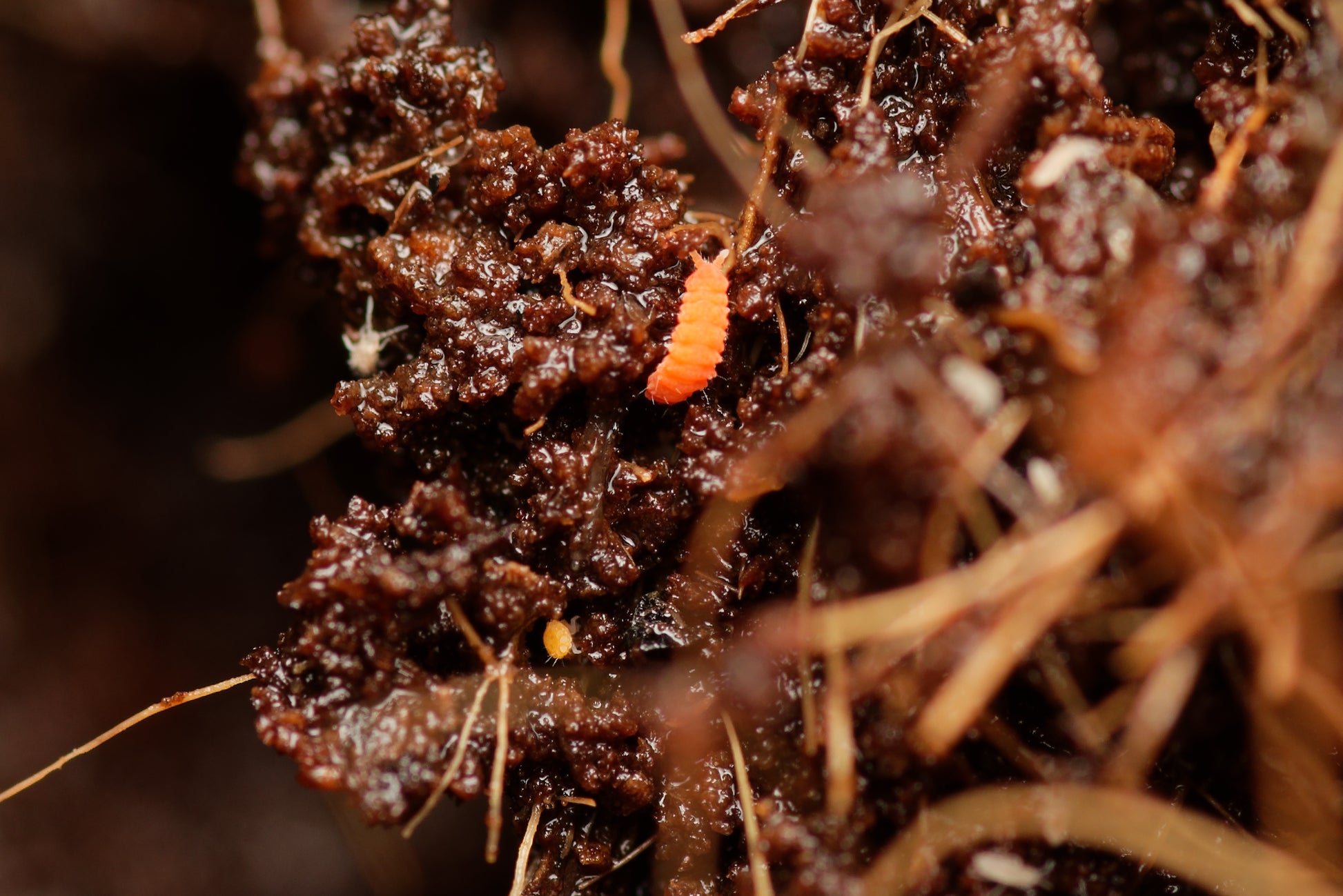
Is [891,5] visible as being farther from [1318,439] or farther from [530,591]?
[530,591]

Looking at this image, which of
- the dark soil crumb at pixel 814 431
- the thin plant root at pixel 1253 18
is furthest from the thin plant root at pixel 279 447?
the thin plant root at pixel 1253 18

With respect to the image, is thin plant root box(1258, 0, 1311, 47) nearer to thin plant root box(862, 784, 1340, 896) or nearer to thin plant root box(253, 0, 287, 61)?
thin plant root box(862, 784, 1340, 896)

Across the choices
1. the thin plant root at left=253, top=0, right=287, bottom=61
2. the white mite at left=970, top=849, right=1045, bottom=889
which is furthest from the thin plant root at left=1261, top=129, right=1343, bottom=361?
the thin plant root at left=253, top=0, right=287, bottom=61

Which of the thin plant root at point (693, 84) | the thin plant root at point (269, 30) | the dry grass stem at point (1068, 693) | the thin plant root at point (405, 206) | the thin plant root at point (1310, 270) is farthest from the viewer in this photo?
the thin plant root at point (693, 84)

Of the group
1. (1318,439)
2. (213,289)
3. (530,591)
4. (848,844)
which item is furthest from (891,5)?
(213,289)

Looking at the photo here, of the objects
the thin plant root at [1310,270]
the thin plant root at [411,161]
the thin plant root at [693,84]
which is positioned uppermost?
the thin plant root at [693,84]

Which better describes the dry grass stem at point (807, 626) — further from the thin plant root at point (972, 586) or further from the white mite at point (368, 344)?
the white mite at point (368, 344)
